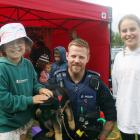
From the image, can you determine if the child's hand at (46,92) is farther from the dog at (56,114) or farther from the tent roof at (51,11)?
the tent roof at (51,11)

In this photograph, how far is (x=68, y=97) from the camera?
2232 millimetres

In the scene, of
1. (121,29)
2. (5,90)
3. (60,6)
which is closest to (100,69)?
(60,6)

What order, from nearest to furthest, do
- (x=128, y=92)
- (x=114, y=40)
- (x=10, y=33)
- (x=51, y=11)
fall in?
(x=10, y=33) < (x=128, y=92) < (x=51, y=11) < (x=114, y=40)

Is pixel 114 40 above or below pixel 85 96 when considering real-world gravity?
above

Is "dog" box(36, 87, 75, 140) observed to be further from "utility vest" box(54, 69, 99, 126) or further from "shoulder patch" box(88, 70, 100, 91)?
"shoulder patch" box(88, 70, 100, 91)

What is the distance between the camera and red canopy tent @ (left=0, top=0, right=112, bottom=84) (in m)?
5.92

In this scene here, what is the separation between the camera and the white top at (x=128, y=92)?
8.07ft

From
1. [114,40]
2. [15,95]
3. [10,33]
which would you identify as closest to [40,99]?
[15,95]

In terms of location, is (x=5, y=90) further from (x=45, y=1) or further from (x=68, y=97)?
(x=45, y=1)

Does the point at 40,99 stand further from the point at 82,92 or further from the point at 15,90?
the point at 82,92

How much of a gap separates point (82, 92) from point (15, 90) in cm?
47

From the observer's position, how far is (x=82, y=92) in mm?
2262

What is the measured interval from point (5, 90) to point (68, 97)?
0.44 metres

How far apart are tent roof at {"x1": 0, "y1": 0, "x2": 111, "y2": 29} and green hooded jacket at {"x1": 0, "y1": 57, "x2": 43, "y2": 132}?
3074 millimetres
